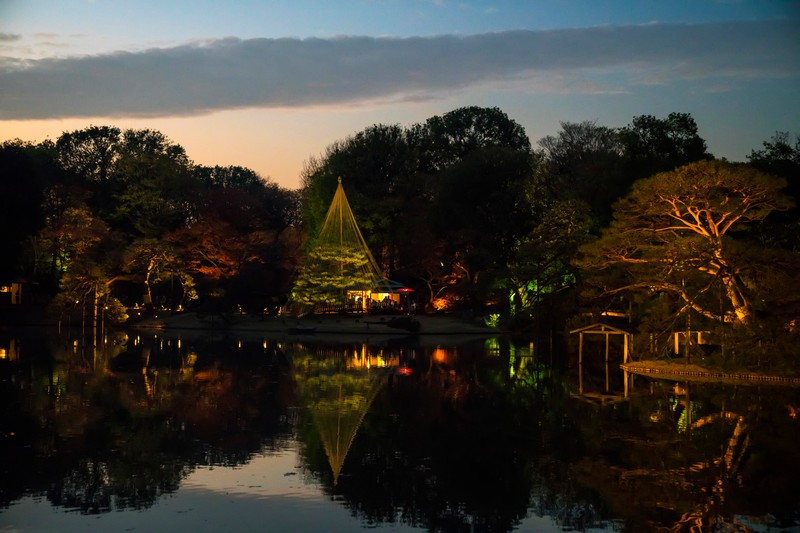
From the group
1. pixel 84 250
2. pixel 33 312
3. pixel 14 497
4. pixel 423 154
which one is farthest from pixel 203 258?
pixel 14 497

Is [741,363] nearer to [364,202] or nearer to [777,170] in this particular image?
[777,170]

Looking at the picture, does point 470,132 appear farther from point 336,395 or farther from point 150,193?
point 336,395

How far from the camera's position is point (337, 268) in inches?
2474

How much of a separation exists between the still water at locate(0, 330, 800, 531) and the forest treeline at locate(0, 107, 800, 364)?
15.6ft

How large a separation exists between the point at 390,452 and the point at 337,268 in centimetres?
4566

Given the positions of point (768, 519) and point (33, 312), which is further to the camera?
point (33, 312)

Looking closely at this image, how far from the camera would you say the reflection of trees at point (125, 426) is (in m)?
14.5

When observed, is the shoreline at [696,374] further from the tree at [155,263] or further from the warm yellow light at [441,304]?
the tree at [155,263]

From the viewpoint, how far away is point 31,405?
76.1 ft

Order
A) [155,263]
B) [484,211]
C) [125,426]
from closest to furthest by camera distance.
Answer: [125,426] → [484,211] → [155,263]

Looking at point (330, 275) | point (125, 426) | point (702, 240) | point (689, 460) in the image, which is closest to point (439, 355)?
point (702, 240)

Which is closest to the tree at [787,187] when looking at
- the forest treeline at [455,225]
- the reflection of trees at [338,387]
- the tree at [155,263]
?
the forest treeline at [455,225]

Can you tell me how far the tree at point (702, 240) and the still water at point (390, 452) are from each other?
13.4 feet

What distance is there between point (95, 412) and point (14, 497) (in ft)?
29.8
